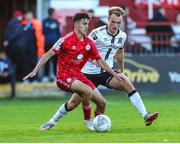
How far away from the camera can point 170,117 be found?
58.3ft

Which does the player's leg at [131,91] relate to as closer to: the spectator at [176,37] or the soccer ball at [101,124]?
the soccer ball at [101,124]

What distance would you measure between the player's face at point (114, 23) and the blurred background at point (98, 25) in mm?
10013

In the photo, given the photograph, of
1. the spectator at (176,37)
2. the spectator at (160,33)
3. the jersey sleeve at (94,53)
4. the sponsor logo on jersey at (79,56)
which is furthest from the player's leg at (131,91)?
the spectator at (176,37)

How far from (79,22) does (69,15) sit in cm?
Result: 1281

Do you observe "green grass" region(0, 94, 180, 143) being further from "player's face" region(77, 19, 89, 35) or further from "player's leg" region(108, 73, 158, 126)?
"player's face" region(77, 19, 89, 35)

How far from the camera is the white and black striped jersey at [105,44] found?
15.5m

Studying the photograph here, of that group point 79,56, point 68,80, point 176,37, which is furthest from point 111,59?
point 176,37

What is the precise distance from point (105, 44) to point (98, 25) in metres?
10.6

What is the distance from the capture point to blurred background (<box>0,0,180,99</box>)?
1005 inches

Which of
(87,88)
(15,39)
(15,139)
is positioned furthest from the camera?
(15,39)

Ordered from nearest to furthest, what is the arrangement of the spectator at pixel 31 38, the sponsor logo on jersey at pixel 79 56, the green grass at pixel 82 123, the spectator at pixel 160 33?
the green grass at pixel 82 123 < the sponsor logo on jersey at pixel 79 56 < the spectator at pixel 31 38 < the spectator at pixel 160 33

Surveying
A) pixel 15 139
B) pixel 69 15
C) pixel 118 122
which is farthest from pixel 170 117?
pixel 69 15

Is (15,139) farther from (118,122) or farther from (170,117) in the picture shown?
(170,117)

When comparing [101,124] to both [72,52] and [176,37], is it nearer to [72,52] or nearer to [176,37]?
[72,52]
